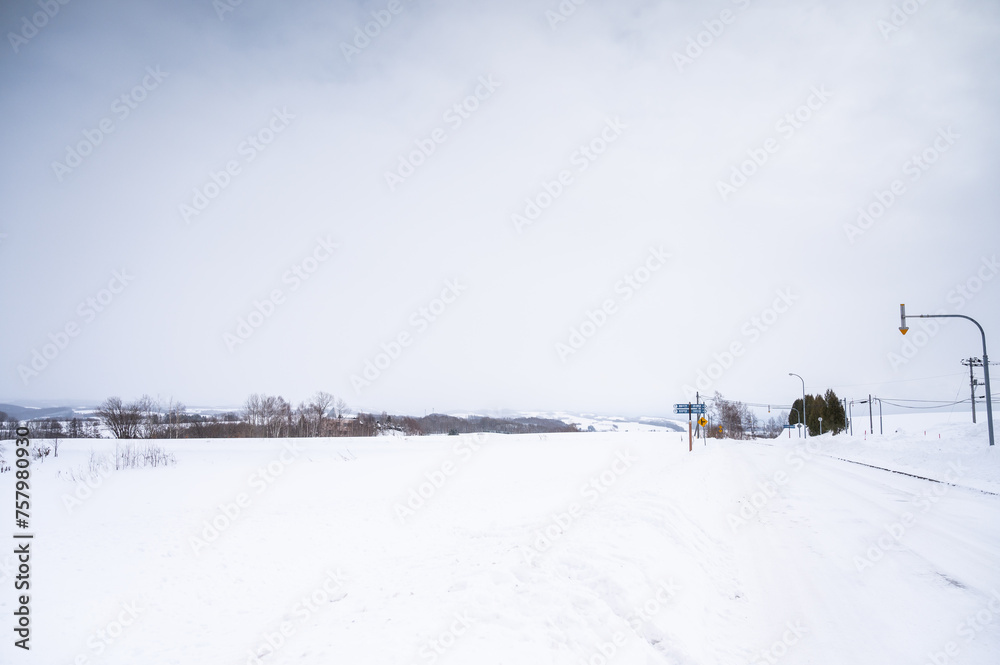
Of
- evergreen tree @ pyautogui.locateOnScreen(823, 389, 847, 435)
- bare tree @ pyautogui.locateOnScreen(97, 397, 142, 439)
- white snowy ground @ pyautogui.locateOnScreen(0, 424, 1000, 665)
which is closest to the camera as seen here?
white snowy ground @ pyautogui.locateOnScreen(0, 424, 1000, 665)

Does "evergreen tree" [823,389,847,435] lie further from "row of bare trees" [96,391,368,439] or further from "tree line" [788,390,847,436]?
"row of bare trees" [96,391,368,439]

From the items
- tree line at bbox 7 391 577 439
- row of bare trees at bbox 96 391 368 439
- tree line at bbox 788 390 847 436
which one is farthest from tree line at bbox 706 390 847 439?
row of bare trees at bbox 96 391 368 439

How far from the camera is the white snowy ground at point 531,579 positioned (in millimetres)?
→ 4633

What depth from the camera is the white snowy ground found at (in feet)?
15.2

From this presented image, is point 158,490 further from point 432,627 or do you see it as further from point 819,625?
point 819,625

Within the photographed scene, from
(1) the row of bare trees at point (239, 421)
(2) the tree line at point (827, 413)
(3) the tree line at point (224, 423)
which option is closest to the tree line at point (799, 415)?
(2) the tree line at point (827, 413)

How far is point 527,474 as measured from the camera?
882 inches

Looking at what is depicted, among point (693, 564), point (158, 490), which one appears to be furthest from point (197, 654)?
point (158, 490)

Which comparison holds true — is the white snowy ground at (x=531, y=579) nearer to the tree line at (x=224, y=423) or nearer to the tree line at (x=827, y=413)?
the tree line at (x=224, y=423)

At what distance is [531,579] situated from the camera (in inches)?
237

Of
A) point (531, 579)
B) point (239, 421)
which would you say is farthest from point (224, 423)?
point (531, 579)

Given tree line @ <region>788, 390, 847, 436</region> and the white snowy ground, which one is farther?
tree line @ <region>788, 390, 847, 436</region>

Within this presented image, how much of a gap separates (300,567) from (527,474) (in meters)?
15.1

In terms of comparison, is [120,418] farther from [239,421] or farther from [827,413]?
[827,413]
